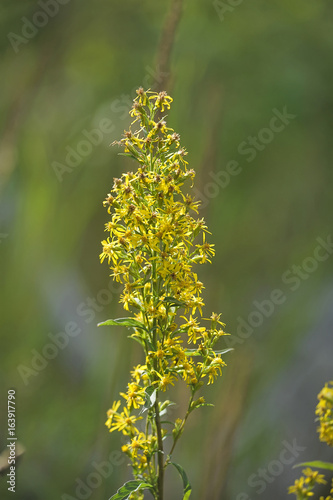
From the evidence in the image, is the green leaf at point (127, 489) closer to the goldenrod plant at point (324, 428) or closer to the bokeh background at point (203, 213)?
the goldenrod plant at point (324, 428)

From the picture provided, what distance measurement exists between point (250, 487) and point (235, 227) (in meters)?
A: 0.80

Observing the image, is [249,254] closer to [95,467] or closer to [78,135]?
[78,135]

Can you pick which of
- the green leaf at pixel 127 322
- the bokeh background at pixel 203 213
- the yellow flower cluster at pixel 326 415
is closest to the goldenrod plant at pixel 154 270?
the green leaf at pixel 127 322

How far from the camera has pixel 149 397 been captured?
0.91 m

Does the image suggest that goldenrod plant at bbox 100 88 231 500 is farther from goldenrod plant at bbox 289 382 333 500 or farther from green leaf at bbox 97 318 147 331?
goldenrod plant at bbox 289 382 333 500

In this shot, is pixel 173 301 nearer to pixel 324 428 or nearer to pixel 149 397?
pixel 149 397

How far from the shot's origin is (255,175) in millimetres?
1786

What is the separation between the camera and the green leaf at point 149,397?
34.7 inches

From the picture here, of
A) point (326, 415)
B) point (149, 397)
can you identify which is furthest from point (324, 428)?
point (149, 397)

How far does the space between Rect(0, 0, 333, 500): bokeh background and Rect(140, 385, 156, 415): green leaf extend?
0.80 meters

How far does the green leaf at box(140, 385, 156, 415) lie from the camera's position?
882 millimetres

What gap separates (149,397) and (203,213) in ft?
3.05

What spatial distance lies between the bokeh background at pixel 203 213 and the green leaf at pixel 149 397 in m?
0.80

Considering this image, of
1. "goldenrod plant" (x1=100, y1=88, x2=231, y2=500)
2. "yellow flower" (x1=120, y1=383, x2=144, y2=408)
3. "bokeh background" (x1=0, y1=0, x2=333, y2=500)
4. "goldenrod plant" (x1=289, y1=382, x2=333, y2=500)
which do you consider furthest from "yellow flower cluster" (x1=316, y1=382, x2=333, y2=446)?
"bokeh background" (x1=0, y1=0, x2=333, y2=500)
